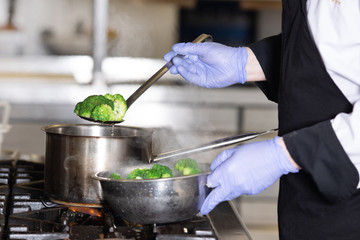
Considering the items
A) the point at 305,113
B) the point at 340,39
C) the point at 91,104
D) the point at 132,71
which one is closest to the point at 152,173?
the point at 91,104

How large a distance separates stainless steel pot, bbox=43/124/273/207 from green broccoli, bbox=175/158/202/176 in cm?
4

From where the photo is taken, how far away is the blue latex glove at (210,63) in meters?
1.57

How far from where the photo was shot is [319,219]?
1.30 m

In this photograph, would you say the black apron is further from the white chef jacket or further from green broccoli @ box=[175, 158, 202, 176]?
green broccoli @ box=[175, 158, 202, 176]

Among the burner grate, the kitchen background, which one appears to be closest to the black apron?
the burner grate

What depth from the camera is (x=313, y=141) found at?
1.11 metres

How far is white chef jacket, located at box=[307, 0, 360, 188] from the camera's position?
1205mm

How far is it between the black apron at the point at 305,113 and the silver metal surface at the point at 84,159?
1.22 feet

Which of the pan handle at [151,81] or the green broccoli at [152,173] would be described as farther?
the pan handle at [151,81]

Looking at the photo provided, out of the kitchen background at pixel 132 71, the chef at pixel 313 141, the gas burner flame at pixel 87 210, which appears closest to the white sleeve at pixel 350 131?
the chef at pixel 313 141

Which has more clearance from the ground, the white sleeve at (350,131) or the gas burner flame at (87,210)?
the white sleeve at (350,131)

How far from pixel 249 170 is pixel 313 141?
0.15 metres

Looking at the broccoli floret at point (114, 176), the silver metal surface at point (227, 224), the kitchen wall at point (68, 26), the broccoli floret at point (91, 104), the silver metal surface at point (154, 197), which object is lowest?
the silver metal surface at point (227, 224)

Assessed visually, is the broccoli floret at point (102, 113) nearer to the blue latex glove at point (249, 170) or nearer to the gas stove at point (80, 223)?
the gas stove at point (80, 223)
